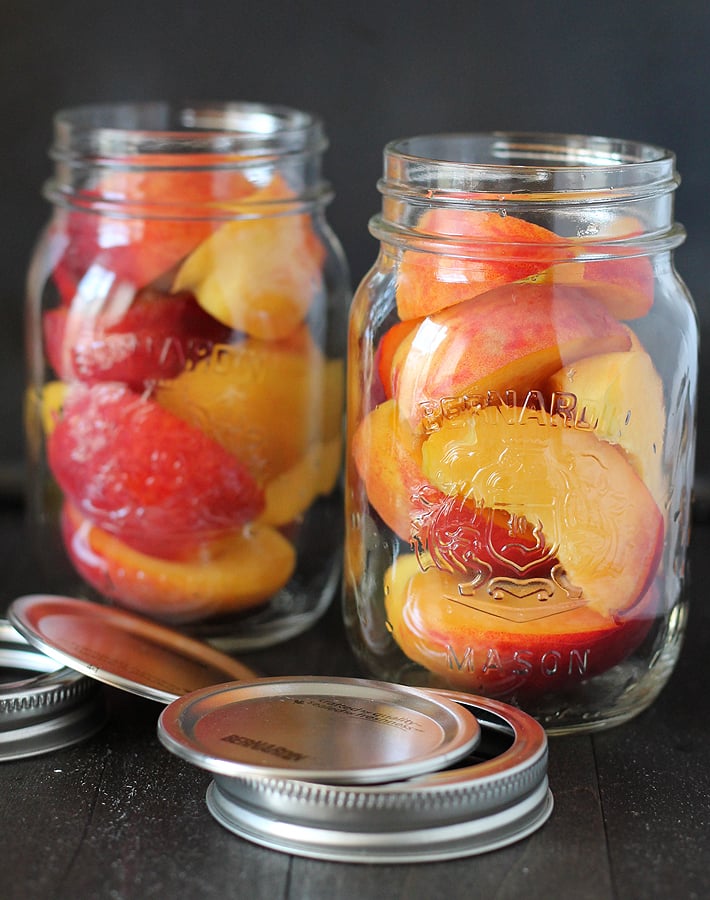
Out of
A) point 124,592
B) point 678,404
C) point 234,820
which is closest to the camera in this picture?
point 234,820

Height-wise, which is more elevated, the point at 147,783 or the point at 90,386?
the point at 90,386

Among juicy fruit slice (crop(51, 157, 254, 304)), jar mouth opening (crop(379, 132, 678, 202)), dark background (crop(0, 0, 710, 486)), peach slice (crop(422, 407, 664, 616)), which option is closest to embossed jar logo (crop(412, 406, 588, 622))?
peach slice (crop(422, 407, 664, 616))

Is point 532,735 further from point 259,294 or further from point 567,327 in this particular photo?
point 259,294

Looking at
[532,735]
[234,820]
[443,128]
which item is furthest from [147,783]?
[443,128]

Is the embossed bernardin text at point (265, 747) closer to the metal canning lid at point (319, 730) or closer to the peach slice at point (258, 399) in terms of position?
the metal canning lid at point (319, 730)

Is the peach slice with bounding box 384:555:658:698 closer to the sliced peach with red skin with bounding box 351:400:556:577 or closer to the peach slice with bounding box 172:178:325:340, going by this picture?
the sliced peach with red skin with bounding box 351:400:556:577

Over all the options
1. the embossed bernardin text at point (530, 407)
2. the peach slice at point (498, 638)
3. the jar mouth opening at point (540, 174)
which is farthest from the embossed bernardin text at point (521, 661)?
the jar mouth opening at point (540, 174)
